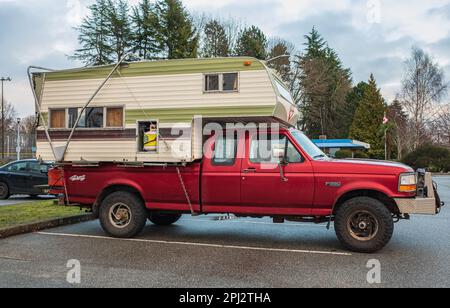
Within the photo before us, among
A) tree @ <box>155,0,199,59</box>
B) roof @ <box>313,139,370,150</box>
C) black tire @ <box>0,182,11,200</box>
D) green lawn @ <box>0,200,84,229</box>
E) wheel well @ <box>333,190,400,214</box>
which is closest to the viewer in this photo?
wheel well @ <box>333,190,400,214</box>

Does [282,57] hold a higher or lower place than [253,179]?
higher

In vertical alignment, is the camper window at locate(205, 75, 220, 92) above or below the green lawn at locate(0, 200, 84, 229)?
above

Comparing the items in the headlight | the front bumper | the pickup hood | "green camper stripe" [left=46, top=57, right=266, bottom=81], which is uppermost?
"green camper stripe" [left=46, top=57, right=266, bottom=81]

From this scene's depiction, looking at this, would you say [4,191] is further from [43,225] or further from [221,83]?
[221,83]

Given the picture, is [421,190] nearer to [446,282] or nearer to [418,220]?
[446,282]

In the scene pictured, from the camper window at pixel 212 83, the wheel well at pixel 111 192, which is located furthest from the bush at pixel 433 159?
the wheel well at pixel 111 192

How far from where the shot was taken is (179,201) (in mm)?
7633

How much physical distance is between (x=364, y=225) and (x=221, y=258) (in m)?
2.26

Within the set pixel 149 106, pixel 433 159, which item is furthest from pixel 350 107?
pixel 149 106

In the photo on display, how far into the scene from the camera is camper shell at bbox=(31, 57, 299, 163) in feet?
24.2

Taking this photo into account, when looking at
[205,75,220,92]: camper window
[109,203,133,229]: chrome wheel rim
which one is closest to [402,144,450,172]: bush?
[205,75,220,92]: camper window

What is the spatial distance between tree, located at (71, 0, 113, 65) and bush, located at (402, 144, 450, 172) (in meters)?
30.8

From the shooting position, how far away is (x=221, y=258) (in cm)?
636

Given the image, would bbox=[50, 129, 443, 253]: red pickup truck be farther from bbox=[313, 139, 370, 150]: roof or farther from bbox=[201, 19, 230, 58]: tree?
bbox=[313, 139, 370, 150]: roof
